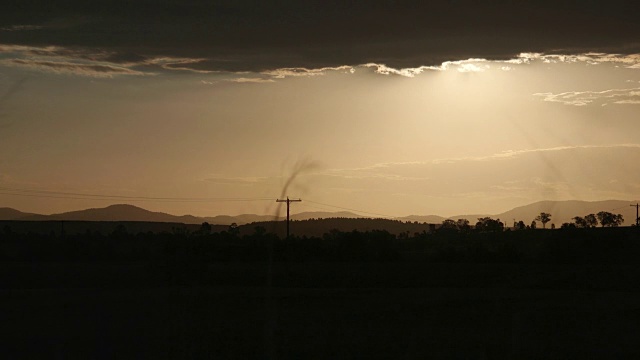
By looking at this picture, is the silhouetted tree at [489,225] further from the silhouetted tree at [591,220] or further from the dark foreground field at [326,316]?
the dark foreground field at [326,316]

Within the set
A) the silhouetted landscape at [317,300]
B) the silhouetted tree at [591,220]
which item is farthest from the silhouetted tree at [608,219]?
the silhouetted landscape at [317,300]

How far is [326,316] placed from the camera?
1480 inches

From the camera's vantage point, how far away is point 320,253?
8212 cm

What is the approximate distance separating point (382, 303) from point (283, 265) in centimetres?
2729

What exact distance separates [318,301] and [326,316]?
317 inches

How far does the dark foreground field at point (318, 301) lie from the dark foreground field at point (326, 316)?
7cm

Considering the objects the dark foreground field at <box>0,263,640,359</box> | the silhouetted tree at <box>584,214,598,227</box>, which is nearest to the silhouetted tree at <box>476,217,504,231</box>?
the silhouetted tree at <box>584,214,598,227</box>

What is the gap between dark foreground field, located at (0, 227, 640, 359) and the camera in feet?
92.4

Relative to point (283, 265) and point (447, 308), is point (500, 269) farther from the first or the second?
point (447, 308)

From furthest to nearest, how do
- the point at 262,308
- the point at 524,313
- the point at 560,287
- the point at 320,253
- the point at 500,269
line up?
the point at 320,253
the point at 500,269
the point at 560,287
the point at 262,308
the point at 524,313

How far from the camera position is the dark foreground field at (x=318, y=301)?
2816 cm

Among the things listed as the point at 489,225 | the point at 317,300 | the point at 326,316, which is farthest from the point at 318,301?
the point at 489,225

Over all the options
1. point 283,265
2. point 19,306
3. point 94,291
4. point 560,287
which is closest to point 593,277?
point 560,287

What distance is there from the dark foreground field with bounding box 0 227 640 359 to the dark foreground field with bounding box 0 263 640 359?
0.07 metres
